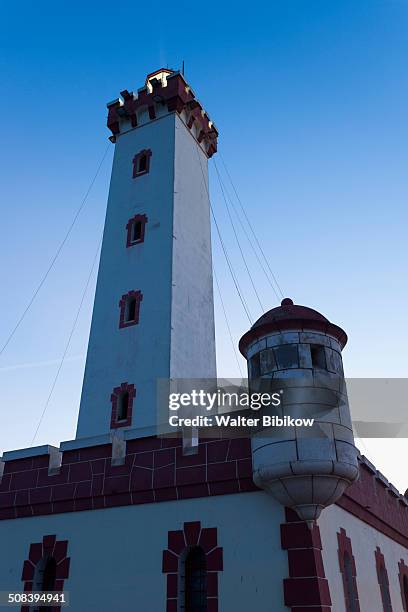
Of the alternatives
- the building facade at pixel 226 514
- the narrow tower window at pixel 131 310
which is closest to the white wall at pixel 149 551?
the building facade at pixel 226 514

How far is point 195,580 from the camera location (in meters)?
11.4

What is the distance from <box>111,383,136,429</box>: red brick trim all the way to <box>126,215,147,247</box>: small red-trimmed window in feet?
22.3

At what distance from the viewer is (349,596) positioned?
39.3 ft

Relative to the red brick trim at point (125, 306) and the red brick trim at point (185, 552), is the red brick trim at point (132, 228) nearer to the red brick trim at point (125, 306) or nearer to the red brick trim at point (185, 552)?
the red brick trim at point (125, 306)

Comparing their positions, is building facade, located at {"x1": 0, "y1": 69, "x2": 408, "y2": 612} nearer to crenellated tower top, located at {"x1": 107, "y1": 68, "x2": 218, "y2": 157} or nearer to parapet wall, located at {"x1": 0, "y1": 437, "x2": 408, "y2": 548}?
parapet wall, located at {"x1": 0, "y1": 437, "x2": 408, "y2": 548}

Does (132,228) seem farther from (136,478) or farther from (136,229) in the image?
(136,478)

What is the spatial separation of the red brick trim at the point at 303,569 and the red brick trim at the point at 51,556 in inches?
223

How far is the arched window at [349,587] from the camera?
1182cm

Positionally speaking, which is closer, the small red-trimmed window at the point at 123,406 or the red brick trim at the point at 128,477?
the red brick trim at the point at 128,477

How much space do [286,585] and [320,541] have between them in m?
1.17

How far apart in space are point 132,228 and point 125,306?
401cm

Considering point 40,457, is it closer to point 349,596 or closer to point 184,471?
point 184,471

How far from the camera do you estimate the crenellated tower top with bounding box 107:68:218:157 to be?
1066 inches

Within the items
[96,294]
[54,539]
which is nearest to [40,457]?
[54,539]
